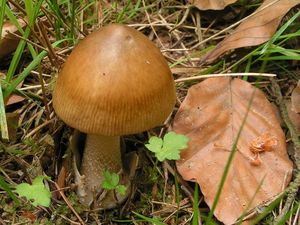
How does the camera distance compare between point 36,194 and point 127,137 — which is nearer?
point 36,194

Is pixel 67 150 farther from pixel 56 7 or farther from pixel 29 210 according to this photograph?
pixel 56 7

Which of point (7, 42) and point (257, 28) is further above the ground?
point (7, 42)

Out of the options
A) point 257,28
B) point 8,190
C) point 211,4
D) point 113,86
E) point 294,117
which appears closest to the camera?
point 113,86

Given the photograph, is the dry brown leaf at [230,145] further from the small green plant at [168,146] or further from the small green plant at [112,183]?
the small green plant at [112,183]

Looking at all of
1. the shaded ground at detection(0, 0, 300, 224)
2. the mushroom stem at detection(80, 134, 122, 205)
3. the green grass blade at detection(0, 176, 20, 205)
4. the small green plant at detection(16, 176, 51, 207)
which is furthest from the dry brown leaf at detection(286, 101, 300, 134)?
the green grass blade at detection(0, 176, 20, 205)

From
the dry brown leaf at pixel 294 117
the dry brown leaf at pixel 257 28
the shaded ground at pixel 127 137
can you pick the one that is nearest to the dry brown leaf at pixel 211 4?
the shaded ground at pixel 127 137

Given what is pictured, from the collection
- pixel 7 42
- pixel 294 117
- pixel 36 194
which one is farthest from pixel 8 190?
pixel 294 117

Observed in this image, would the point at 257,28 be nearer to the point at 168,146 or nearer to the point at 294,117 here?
the point at 294,117
